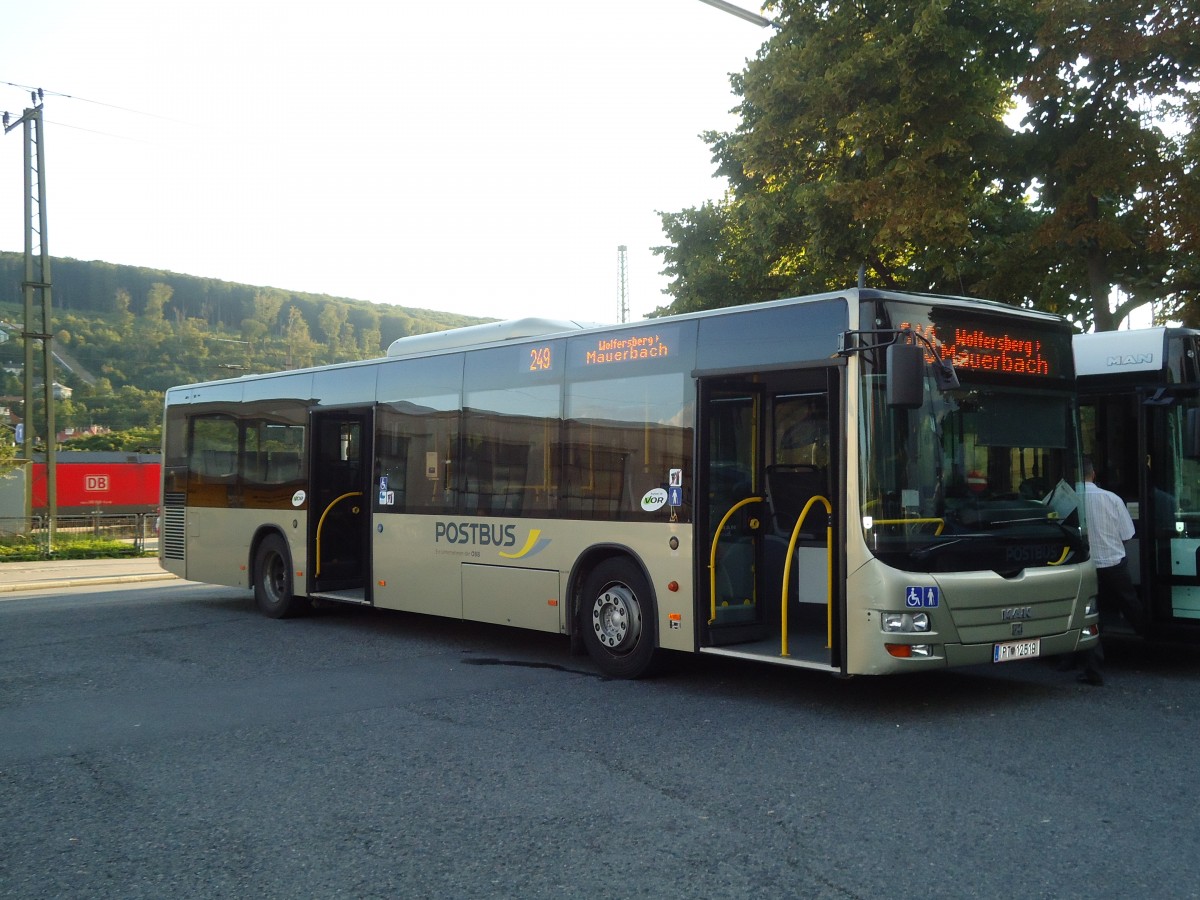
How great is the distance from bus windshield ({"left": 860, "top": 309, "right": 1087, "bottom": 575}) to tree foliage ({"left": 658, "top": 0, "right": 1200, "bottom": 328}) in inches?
293

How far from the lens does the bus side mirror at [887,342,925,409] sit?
7621mm

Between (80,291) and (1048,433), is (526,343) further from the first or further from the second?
(80,291)

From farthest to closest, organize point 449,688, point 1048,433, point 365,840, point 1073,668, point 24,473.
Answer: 1. point 24,473
2. point 1073,668
3. point 449,688
4. point 1048,433
5. point 365,840

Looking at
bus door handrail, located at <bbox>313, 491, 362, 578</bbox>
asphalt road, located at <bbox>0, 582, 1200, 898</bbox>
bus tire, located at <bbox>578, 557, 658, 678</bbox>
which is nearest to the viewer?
asphalt road, located at <bbox>0, 582, 1200, 898</bbox>

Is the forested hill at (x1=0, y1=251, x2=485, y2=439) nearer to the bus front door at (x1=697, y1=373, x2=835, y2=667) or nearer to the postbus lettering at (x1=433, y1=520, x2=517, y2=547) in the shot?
the postbus lettering at (x1=433, y1=520, x2=517, y2=547)

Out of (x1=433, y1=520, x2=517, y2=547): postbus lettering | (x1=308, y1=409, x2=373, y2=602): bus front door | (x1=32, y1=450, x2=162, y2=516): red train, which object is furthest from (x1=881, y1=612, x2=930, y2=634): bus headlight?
(x1=32, y1=450, x2=162, y2=516): red train

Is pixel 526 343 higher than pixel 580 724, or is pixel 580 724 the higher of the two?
pixel 526 343

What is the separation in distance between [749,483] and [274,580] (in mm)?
7807

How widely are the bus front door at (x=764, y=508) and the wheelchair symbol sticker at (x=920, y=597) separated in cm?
125

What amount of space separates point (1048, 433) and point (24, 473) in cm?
2881

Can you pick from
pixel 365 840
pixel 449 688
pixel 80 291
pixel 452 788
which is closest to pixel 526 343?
pixel 449 688

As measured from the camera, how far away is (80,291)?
101438 millimetres

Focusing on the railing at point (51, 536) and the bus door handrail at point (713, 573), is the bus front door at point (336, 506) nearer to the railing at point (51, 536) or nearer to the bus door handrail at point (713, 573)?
the bus door handrail at point (713, 573)

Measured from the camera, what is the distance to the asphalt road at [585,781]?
15.9ft
